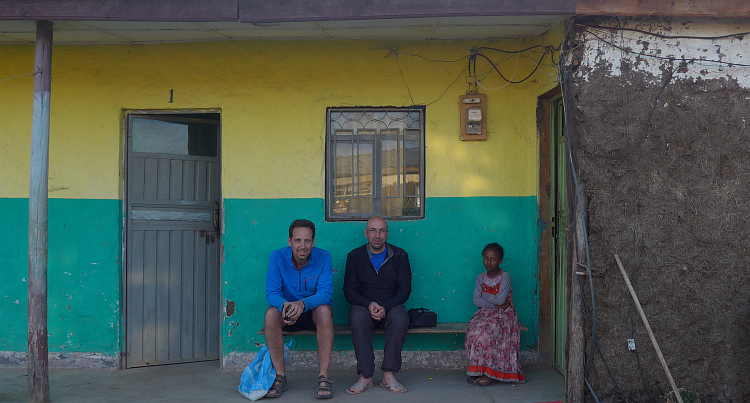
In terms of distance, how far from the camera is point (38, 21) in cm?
436

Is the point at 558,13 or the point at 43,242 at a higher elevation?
the point at 558,13

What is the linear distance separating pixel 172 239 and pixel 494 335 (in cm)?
299

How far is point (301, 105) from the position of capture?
212 inches

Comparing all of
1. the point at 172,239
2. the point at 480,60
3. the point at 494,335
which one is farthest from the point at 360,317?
the point at 480,60

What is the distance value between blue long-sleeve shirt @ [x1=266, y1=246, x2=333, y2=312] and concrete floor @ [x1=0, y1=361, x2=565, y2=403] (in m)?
0.75

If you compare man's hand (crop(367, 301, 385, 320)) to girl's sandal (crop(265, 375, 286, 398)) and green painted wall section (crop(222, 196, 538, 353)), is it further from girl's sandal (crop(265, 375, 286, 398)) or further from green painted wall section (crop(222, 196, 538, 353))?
girl's sandal (crop(265, 375, 286, 398))

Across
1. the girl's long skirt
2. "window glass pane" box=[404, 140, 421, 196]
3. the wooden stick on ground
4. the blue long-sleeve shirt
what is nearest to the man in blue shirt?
the blue long-sleeve shirt

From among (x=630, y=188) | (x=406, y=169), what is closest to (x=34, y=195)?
(x=406, y=169)

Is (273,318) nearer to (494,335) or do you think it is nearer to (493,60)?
(494,335)

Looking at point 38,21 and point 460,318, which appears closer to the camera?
point 38,21

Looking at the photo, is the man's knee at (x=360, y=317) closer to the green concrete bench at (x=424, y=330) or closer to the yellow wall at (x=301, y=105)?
the green concrete bench at (x=424, y=330)

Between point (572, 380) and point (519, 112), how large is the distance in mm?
2321

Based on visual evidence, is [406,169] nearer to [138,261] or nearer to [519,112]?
[519,112]

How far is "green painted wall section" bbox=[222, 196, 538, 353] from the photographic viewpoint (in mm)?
5363
